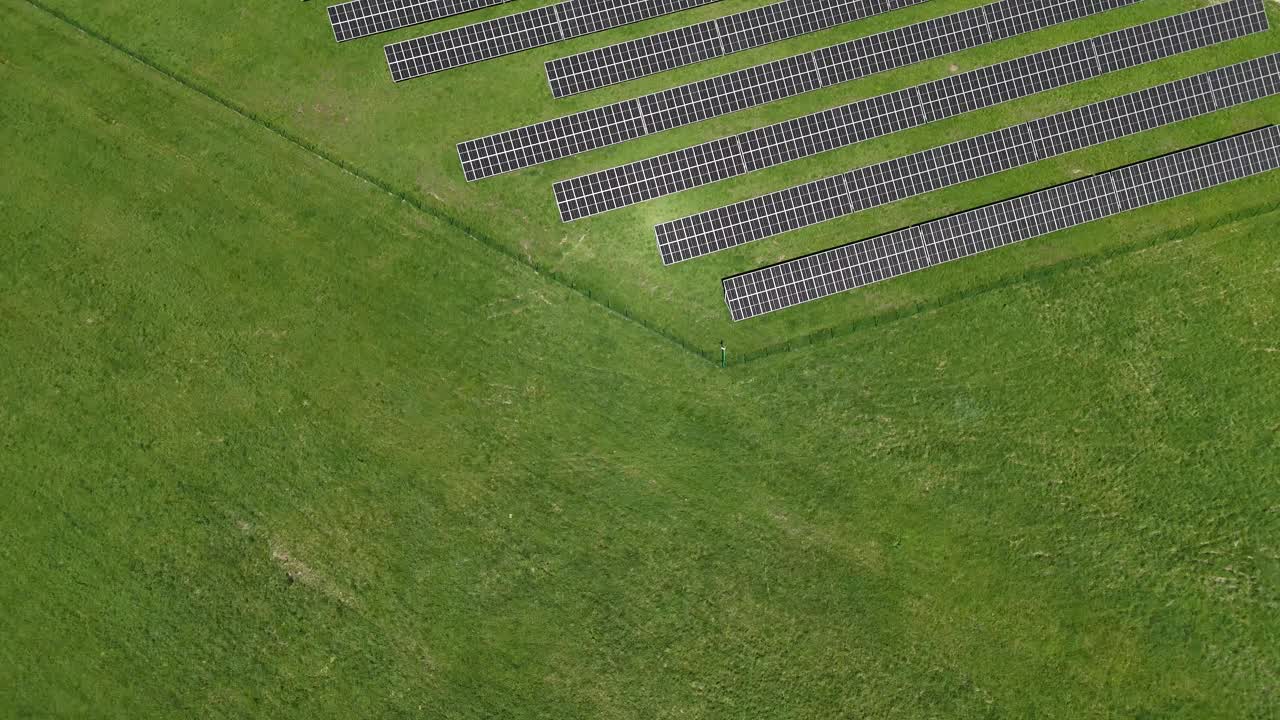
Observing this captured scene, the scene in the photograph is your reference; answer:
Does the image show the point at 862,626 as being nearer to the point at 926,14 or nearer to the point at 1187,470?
the point at 1187,470

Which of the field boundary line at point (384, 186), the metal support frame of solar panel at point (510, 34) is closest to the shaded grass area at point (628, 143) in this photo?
the field boundary line at point (384, 186)

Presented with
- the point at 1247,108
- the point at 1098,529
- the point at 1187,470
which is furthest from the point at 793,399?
the point at 1247,108

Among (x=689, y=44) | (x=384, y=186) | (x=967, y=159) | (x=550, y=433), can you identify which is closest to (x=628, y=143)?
(x=689, y=44)

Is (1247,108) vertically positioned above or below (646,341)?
above

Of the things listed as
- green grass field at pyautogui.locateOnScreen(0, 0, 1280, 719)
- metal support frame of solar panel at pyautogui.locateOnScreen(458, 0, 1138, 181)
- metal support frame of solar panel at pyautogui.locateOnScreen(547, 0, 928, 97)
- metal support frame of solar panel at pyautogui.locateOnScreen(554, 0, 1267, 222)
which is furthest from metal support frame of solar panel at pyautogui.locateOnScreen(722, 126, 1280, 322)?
metal support frame of solar panel at pyautogui.locateOnScreen(547, 0, 928, 97)

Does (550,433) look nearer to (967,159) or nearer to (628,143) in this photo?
(628,143)

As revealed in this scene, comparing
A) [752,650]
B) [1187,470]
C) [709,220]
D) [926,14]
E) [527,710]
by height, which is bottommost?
[527,710]
